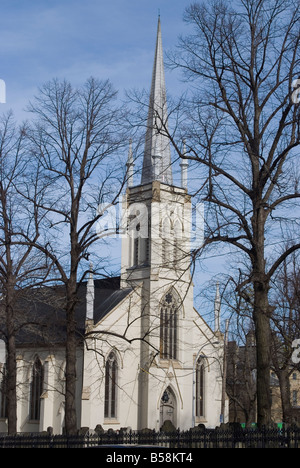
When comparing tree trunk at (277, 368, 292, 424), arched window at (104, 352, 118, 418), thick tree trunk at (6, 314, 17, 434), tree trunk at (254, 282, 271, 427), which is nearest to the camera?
tree trunk at (254, 282, 271, 427)

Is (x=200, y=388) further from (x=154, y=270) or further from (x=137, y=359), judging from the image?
(x=154, y=270)

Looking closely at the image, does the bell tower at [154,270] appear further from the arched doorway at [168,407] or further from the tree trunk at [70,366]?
the tree trunk at [70,366]

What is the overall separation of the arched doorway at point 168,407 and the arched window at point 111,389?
3626 mm

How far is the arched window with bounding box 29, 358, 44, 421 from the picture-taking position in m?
50.8

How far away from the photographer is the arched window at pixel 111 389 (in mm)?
47406

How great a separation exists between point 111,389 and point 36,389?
7.07 meters

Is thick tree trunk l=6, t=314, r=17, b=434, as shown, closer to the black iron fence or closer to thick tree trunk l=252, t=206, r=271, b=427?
the black iron fence

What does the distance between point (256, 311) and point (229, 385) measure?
4115 cm

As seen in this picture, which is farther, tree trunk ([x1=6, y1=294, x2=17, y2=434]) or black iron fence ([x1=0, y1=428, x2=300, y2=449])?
tree trunk ([x1=6, y1=294, x2=17, y2=434])

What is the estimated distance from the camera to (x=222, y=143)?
1864cm

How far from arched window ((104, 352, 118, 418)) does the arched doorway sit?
3.63m

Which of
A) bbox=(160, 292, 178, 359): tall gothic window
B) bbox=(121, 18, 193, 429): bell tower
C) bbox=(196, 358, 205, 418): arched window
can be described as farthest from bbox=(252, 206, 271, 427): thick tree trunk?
bbox=(196, 358, 205, 418): arched window

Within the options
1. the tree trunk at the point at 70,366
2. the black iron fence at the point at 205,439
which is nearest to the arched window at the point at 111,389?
the tree trunk at the point at 70,366
